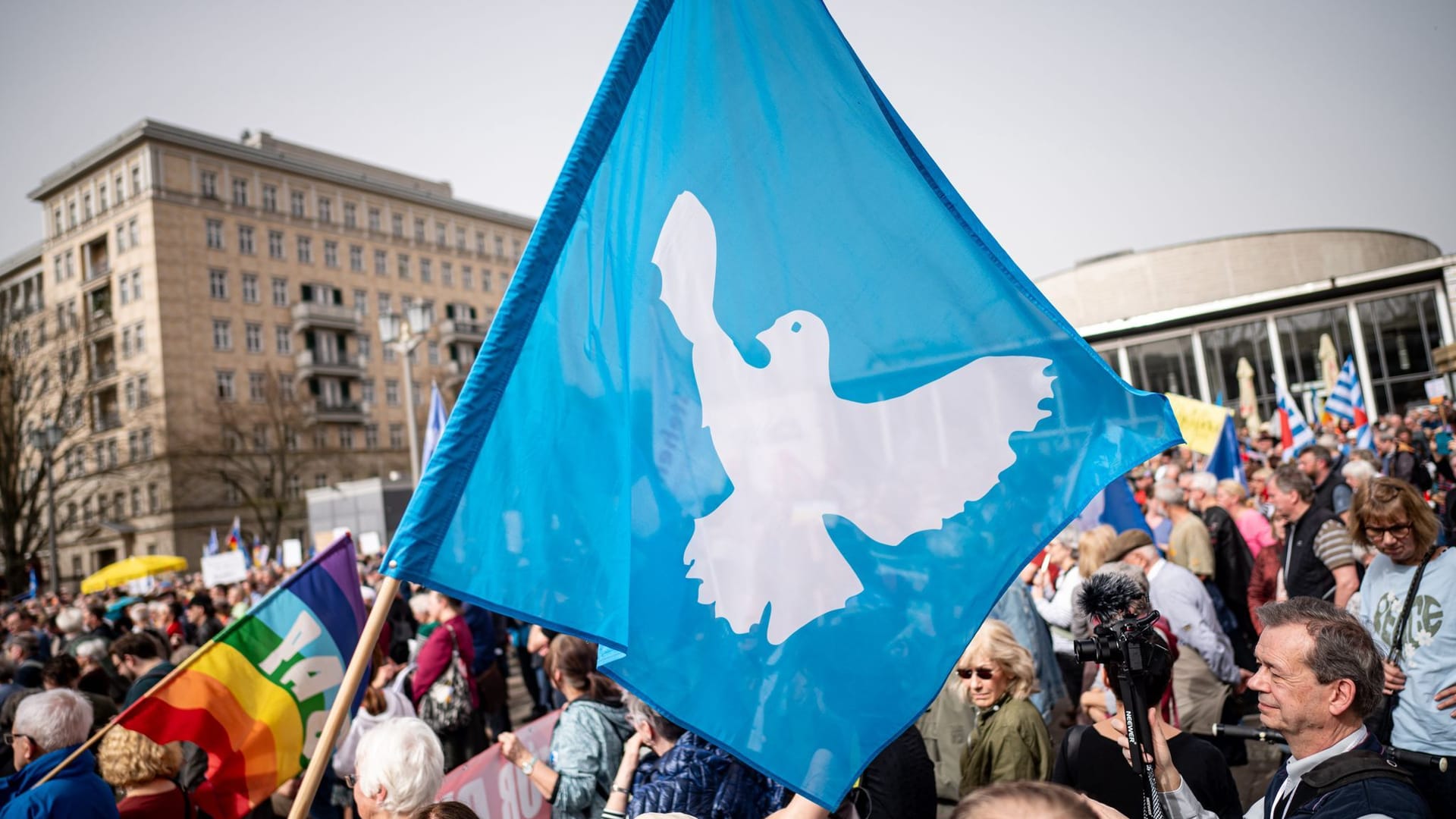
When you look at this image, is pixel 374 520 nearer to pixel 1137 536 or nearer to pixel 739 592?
pixel 1137 536

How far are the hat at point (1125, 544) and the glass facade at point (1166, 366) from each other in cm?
4361

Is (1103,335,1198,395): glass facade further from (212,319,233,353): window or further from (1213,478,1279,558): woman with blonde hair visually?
(212,319,233,353): window

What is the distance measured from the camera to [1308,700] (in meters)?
2.63

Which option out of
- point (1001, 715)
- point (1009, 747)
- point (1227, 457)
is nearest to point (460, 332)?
point (1227, 457)

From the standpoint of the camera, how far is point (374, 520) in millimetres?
30562

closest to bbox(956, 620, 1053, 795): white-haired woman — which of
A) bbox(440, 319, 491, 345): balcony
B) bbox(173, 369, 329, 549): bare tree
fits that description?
bbox(173, 369, 329, 549): bare tree

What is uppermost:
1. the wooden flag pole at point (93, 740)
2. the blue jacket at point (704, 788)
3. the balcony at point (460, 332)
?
the balcony at point (460, 332)

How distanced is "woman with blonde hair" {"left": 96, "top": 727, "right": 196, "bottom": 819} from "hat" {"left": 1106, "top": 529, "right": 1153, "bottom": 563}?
4840 mm

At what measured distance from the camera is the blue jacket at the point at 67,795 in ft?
11.8

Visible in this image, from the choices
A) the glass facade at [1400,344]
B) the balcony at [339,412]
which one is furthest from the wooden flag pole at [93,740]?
the balcony at [339,412]

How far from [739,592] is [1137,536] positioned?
4.03 meters

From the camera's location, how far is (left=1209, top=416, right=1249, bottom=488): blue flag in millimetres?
11438

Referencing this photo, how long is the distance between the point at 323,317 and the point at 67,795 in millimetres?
65815

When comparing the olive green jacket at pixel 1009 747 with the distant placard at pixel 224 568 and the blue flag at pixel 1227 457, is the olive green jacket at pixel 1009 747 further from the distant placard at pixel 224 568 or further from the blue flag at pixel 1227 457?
the distant placard at pixel 224 568
